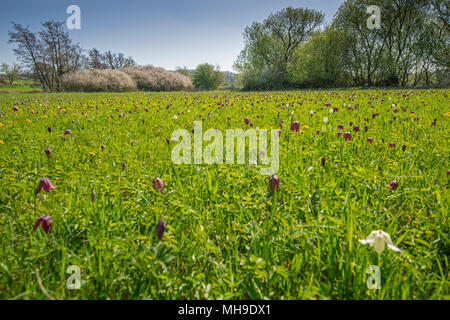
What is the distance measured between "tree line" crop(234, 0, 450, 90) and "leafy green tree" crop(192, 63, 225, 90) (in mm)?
23680

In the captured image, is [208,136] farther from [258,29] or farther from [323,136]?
[258,29]

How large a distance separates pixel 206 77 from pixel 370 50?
39802 mm

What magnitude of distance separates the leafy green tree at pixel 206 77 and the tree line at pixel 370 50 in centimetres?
2368

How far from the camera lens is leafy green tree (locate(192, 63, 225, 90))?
2477 inches

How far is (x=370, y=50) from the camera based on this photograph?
3184 centimetres

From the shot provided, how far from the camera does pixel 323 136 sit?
432cm

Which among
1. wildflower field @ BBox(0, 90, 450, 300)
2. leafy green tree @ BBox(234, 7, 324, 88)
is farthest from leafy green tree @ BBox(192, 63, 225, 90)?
wildflower field @ BBox(0, 90, 450, 300)

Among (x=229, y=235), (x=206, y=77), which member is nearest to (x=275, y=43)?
(x=206, y=77)

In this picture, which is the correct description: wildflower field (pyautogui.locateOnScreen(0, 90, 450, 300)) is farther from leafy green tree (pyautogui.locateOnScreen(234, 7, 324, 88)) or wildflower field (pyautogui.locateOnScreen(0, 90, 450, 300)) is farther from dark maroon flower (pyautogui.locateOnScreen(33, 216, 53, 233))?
leafy green tree (pyautogui.locateOnScreen(234, 7, 324, 88))

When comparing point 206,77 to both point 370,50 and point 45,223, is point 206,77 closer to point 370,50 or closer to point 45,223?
point 370,50

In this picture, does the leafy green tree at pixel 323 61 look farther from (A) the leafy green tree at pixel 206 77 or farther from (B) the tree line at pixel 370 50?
(A) the leafy green tree at pixel 206 77
